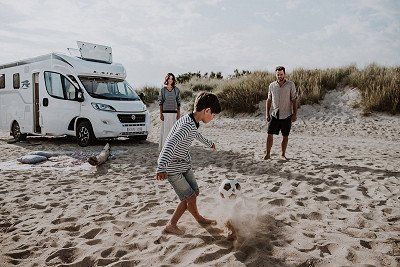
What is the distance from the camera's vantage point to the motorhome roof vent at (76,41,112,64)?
36.9 ft

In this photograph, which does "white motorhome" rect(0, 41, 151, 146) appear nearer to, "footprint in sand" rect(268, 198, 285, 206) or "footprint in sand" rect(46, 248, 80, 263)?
"footprint in sand" rect(268, 198, 285, 206)

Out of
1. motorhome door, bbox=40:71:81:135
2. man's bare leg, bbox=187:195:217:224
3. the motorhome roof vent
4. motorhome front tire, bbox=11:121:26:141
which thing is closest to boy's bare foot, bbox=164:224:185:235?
man's bare leg, bbox=187:195:217:224

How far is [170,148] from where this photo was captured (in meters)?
3.49

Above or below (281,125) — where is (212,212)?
below

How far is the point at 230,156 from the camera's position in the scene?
27.6 feet

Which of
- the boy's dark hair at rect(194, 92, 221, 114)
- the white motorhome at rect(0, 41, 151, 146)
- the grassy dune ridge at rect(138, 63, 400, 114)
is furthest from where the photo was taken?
the grassy dune ridge at rect(138, 63, 400, 114)

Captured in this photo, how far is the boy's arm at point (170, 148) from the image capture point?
3.44 m

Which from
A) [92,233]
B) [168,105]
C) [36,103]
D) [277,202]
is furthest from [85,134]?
[277,202]

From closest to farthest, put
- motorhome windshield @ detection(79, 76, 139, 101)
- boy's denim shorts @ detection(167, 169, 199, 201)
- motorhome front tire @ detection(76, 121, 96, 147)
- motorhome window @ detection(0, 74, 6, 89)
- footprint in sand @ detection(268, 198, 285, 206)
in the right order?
boy's denim shorts @ detection(167, 169, 199, 201) < footprint in sand @ detection(268, 198, 285, 206) < motorhome front tire @ detection(76, 121, 96, 147) < motorhome windshield @ detection(79, 76, 139, 101) < motorhome window @ detection(0, 74, 6, 89)

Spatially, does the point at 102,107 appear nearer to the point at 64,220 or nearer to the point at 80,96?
the point at 80,96

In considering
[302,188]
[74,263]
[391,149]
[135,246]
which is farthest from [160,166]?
[391,149]

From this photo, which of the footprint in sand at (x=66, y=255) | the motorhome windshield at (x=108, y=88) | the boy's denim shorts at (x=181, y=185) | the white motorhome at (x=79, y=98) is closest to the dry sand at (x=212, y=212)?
the footprint in sand at (x=66, y=255)

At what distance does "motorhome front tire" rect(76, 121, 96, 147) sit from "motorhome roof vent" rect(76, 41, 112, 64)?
2.27m

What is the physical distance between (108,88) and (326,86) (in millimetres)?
12018
